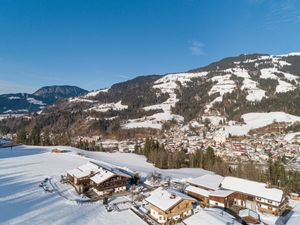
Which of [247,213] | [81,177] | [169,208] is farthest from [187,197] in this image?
[81,177]

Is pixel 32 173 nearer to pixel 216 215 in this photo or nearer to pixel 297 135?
pixel 216 215

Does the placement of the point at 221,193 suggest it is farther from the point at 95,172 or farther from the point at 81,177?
the point at 81,177

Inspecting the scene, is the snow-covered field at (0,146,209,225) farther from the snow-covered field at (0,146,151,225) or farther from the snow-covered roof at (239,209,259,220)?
the snow-covered roof at (239,209,259,220)

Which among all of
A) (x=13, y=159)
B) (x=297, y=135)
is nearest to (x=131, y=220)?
(x=13, y=159)

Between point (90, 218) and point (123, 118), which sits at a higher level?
point (123, 118)

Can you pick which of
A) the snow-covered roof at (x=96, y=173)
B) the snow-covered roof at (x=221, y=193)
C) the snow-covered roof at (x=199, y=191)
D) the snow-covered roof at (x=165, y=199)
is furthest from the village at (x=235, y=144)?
the snow-covered roof at (x=165, y=199)

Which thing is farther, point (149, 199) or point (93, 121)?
point (93, 121)

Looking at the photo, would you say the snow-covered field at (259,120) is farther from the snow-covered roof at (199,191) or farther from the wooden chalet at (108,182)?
the wooden chalet at (108,182)
